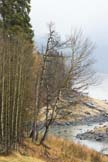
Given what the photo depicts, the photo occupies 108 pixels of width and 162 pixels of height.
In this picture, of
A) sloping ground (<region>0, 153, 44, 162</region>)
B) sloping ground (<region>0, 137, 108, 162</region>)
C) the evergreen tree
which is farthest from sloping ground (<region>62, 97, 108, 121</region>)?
sloping ground (<region>0, 153, 44, 162</region>)

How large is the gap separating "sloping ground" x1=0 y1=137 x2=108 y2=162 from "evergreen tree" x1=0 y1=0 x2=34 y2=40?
1000 cm

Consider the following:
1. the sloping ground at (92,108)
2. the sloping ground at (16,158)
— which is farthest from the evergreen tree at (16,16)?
the sloping ground at (92,108)

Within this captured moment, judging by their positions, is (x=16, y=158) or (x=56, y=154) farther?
(x=56, y=154)

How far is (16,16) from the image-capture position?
143 feet

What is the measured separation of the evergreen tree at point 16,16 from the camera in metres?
43.0

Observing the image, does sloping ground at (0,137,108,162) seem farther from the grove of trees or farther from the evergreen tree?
the evergreen tree

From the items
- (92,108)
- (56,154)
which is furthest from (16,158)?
(92,108)

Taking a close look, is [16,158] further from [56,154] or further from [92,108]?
[92,108]

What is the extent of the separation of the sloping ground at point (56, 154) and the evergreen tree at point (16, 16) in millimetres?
Result: 9996

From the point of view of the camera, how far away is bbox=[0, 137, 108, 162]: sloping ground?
1337 inches

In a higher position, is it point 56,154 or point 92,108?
→ point 56,154

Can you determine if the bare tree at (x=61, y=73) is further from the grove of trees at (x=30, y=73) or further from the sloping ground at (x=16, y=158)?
the sloping ground at (x=16, y=158)

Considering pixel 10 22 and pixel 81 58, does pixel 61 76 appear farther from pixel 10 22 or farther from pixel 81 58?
pixel 10 22

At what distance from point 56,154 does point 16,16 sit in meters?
12.6
